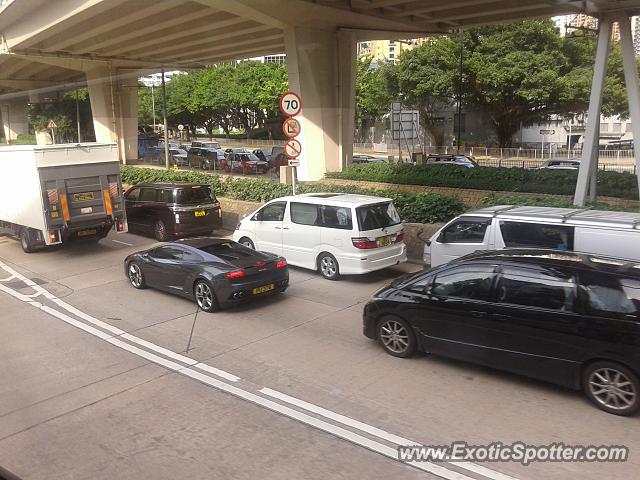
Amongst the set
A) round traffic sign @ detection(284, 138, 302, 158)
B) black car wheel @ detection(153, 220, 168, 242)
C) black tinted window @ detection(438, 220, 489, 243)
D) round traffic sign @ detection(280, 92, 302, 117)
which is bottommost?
black car wheel @ detection(153, 220, 168, 242)

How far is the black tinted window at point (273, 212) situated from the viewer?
1292 cm

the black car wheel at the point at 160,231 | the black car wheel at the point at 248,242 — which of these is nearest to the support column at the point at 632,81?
the black car wheel at the point at 248,242

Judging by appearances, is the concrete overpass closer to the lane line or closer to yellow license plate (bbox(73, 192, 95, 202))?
yellow license plate (bbox(73, 192, 95, 202))

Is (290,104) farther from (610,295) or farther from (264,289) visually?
(610,295)

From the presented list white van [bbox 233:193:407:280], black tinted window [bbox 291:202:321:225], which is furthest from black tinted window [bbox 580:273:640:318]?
black tinted window [bbox 291:202:321:225]

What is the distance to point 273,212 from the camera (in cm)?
1314

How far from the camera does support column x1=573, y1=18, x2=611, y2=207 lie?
1523 cm

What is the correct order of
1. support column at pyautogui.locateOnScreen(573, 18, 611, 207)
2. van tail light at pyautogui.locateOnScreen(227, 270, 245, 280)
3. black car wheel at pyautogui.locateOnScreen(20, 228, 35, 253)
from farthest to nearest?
support column at pyautogui.locateOnScreen(573, 18, 611, 207) < black car wheel at pyautogui.locateOnScreen(20, 228, 35, 253) < van tail light at pyautogui.locateOnScreen(227, 270, 245, 280)

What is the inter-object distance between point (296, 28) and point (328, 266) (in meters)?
13.8

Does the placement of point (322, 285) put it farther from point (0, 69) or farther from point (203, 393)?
point (0, 69)

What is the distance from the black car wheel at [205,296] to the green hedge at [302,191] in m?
6.27

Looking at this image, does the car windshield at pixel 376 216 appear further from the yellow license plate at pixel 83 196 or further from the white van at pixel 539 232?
the yellow license plate at pixel 83 196

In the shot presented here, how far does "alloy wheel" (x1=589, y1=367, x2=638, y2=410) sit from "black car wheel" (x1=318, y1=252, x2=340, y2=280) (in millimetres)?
6373

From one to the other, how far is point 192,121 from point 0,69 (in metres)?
33.9
